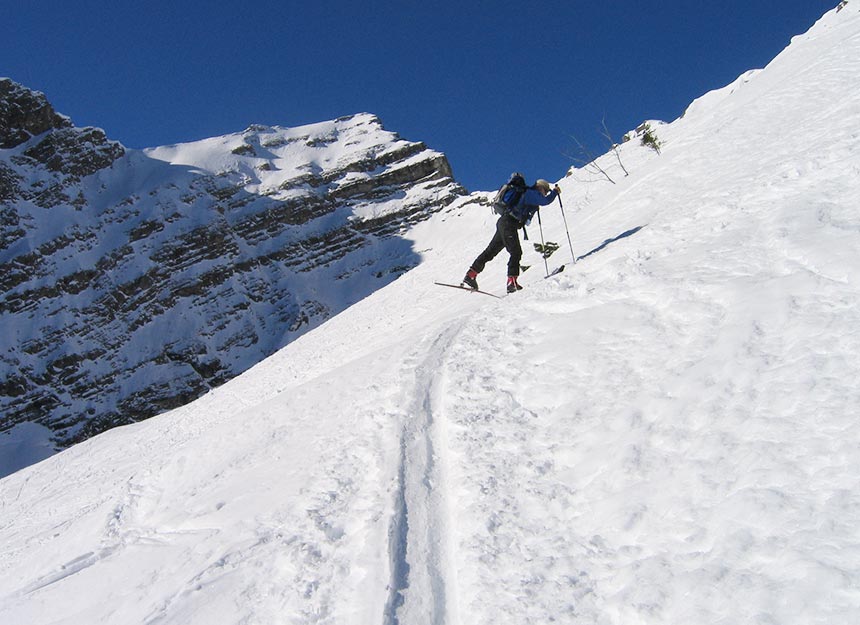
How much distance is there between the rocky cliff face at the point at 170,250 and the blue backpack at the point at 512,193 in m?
89.7

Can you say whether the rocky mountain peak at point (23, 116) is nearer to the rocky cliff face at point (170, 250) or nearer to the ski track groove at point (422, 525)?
the rocky cliff face at point (170, 250)

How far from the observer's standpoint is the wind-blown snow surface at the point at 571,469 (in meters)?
3.14

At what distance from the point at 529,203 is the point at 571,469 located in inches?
281

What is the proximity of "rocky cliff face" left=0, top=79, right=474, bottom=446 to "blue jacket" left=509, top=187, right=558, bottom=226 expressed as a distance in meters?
89.8

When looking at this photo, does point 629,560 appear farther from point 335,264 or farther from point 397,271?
point 335,264

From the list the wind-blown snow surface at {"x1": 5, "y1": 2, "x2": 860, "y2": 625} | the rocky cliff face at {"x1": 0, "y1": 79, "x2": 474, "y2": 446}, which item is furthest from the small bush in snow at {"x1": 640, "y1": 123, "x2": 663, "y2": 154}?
the rocky cliff face at {"x1": 0, "y1": 79, "x2": 474, "y2": 446}

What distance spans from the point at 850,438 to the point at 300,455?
4528 mm

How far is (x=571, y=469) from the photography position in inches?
165

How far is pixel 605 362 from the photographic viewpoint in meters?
5.18

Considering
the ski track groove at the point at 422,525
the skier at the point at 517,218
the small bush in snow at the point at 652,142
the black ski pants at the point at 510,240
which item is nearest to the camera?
the ski track groove at the point at 422,525

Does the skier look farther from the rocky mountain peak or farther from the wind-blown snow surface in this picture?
the rocky mountain peak

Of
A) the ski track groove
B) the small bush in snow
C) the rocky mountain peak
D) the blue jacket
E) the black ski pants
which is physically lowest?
the ski track groove

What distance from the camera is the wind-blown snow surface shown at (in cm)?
314

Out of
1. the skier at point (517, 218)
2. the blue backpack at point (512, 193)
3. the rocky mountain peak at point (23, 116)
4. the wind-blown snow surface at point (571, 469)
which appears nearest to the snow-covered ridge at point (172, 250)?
the rocky mountain peak at point (23, 116)
